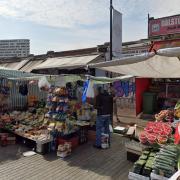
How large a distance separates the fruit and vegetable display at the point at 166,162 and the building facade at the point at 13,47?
168 feet

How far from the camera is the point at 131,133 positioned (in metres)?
7.36

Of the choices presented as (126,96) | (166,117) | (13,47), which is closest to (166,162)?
(166,117)

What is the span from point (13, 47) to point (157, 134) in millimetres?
56067

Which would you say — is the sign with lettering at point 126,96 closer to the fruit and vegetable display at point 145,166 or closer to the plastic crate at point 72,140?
the plastic crate at point 72,140

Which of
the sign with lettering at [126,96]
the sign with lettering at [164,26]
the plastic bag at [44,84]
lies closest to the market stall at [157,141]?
the plastic bag at [44,84]

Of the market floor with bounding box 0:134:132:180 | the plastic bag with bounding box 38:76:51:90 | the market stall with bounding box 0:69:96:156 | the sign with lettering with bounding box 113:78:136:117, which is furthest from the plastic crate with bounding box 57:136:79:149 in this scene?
the sign with lettering with bounding box 113:78:136:117

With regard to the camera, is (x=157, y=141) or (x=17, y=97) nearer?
(x=157, y=141)

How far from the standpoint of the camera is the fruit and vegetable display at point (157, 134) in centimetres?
527

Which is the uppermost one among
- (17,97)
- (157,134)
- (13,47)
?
(13,47)

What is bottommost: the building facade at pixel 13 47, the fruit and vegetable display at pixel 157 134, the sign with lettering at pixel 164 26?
the fruit and vegetable display at pixel 157 134

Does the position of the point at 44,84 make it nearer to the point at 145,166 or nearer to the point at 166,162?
the point at 145,166

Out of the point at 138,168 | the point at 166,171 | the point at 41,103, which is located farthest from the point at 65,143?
the point at 41,103

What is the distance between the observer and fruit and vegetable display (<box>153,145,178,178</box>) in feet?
14.5

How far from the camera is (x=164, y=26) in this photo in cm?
1397
